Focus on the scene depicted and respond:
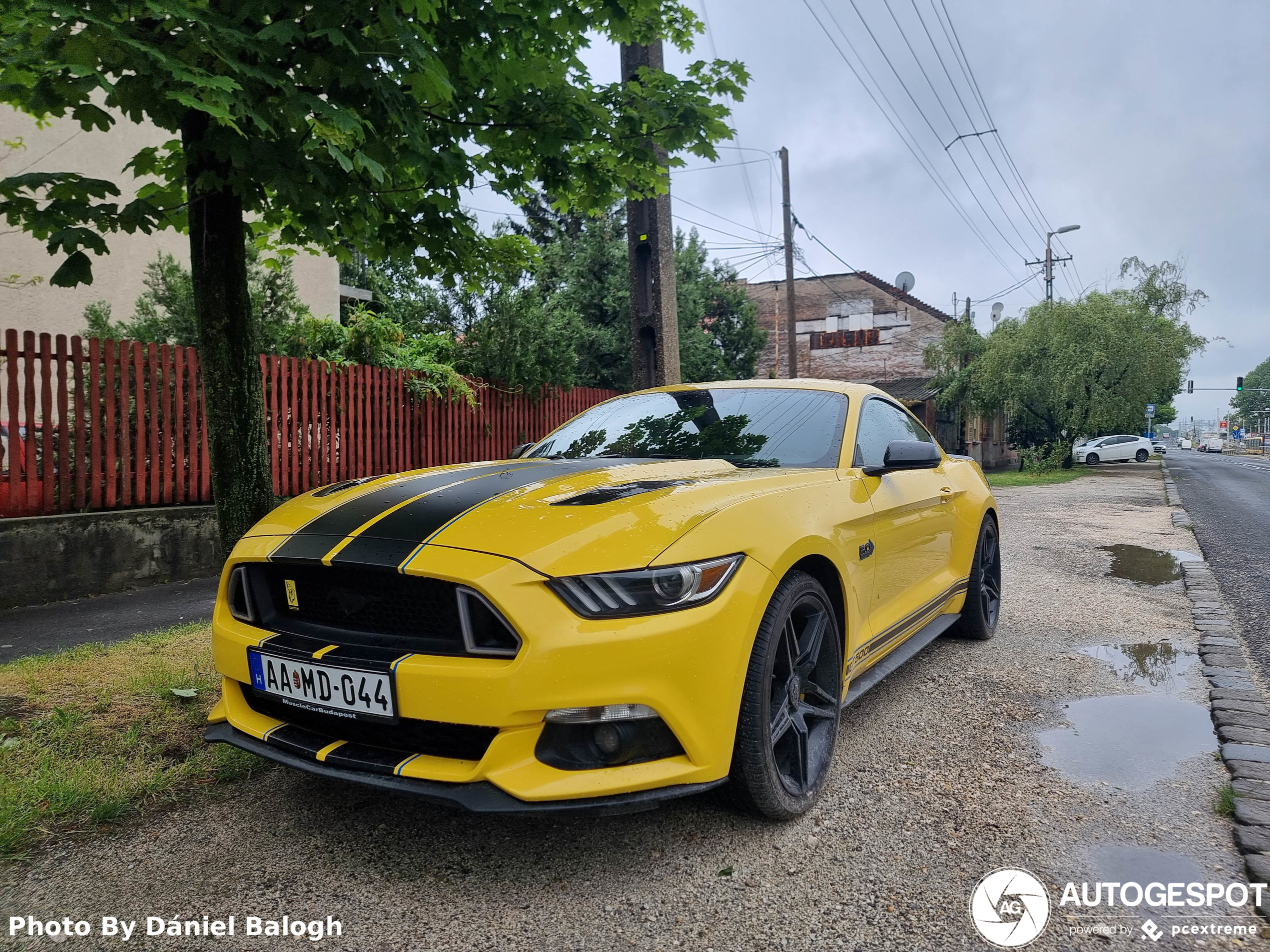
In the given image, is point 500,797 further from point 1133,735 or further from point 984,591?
point 984,591

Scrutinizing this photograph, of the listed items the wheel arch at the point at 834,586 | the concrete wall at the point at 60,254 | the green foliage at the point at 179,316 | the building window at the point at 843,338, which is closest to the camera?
the wheel arch at the point at 834,586

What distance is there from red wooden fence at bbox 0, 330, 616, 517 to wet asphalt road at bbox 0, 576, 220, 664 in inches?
30.1

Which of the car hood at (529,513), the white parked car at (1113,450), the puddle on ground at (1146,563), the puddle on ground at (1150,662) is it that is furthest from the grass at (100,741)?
the white parked car at (1113,450)

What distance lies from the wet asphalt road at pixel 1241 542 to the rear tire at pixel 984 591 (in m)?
1.32

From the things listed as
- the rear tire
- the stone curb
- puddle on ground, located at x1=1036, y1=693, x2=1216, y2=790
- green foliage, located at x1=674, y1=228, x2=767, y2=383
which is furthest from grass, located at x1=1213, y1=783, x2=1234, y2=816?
green foliage, located at x1=674, y1=228, x2=767, y2=383

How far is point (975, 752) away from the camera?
3.08 m

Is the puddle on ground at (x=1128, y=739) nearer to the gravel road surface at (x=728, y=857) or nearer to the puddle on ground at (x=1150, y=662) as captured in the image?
the gravel road surface at (x=728, y=857)

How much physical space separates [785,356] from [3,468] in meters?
32.5

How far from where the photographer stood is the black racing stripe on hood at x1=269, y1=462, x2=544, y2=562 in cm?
237

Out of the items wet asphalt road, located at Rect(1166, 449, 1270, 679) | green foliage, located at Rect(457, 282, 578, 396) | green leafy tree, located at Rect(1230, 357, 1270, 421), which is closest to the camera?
wet asphalt road, located at Rect(1166, 449, 1270, 679)

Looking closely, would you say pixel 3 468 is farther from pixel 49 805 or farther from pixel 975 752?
pixel 975 752

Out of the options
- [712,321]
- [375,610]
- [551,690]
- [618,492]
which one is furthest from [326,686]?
[712,321]

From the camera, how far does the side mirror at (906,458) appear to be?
3.25 metres

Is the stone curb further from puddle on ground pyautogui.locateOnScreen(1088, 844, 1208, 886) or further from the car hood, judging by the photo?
the car hood
